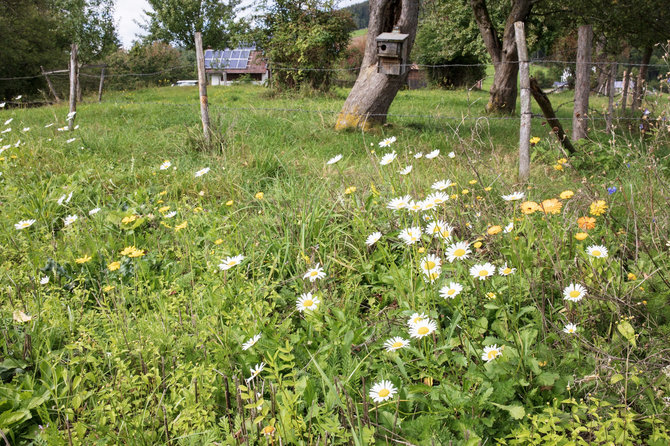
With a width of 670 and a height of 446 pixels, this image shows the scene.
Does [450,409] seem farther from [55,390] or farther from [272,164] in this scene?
[272,164]

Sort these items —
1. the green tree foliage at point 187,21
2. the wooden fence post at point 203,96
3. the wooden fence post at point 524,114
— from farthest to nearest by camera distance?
1. the green tree foliage at point 187,21
2. the wooden fence post at point 203,96
3. the wooden fence post at point 524,114

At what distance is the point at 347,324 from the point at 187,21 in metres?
49.2

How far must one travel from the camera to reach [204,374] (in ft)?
6.01

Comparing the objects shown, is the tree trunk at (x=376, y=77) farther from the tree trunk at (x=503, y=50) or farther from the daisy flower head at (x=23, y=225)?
the daisy flower head at (x=23, y=225)

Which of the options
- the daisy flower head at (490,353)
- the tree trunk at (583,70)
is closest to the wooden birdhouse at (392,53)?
the tree trunk at (583,70)

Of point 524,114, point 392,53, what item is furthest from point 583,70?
point 392,53

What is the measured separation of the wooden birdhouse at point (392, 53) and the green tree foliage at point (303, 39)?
7937mm

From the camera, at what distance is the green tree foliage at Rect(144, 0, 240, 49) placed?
4406 cm

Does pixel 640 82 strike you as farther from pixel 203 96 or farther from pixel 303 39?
pixel 203 96

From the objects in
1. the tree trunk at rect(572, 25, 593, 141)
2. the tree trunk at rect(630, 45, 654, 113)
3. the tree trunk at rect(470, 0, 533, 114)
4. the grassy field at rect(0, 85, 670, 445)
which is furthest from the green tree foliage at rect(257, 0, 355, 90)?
the grassy field at rect(0, 85, 670, 445)

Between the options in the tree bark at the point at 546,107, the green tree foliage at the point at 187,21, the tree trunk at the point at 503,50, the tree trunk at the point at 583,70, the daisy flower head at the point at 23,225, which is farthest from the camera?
the green tree foliage at the point at 187,21

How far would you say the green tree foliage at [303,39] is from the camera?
15.4m

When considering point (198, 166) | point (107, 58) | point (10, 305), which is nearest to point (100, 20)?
point (107, 58)

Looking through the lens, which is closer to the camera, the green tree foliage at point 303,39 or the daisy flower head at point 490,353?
the daisy flower head at point 490,353
